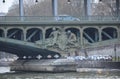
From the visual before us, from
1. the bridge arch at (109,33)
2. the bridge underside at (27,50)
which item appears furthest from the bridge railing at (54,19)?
the bridge underside at (27,50)

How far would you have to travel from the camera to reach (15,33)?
268 ft

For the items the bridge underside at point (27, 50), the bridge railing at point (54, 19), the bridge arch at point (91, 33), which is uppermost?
the bridge railing at point (54, 19)

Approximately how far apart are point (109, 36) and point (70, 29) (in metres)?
Result: 4.47

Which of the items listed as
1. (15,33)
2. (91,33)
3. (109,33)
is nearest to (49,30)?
(15,33)

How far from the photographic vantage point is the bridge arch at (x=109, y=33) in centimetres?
8125

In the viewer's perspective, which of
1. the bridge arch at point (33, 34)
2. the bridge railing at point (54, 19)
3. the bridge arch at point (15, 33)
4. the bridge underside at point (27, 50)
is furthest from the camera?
the bridge underside at point (27, 50)

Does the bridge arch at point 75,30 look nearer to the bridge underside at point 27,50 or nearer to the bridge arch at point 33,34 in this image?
the bridge arch at point 33,34

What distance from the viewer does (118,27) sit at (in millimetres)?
80562

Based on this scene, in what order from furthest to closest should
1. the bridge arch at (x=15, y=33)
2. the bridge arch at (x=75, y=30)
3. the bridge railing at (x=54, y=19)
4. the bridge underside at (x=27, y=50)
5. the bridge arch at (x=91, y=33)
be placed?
the bridge underside at (x=27, y=50), the bridge arch at (x=75, y=30), the bridge arch at (x=91, y=33), the bridge arch at (x=15, y=33), the bridge railing at (x=54, y=19)

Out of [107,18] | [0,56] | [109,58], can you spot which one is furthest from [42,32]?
[0,56]

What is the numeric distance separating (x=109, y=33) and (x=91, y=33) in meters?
2.01

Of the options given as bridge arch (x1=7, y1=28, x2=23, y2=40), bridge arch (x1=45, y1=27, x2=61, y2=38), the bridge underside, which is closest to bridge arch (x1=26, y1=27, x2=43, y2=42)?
bridge arch (x1=7, y1=28, x2=23, y2=40)

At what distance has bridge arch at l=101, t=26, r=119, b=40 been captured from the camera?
8125cm

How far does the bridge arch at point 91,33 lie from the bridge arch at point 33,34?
16.0 ft
